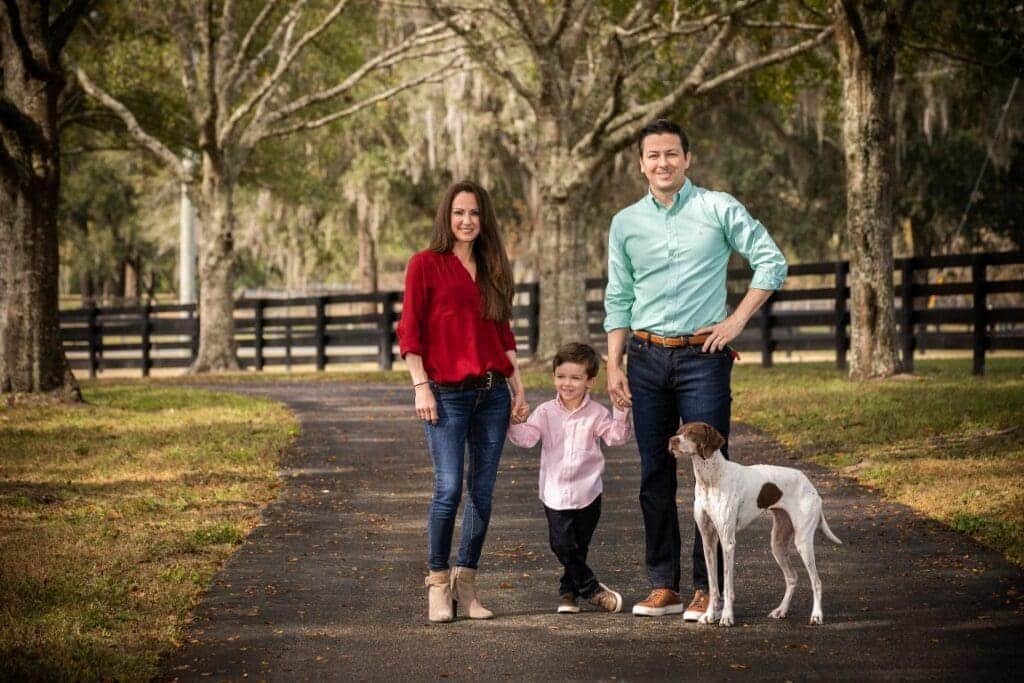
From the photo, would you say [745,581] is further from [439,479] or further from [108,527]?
[108,527]

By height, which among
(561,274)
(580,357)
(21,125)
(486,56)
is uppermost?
(486,56)

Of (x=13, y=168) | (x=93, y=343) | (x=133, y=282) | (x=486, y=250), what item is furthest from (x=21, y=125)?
(x=133, y=282)

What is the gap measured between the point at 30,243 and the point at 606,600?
476 inches

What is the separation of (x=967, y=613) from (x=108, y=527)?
486cm

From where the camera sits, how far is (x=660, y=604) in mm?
6223

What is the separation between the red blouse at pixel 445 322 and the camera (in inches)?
239

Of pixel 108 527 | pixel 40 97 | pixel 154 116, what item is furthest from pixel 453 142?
pixel 108 527

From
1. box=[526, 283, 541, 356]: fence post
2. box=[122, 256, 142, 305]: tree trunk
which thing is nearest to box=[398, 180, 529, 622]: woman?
box=[526, 283, 541, 356]: fence post

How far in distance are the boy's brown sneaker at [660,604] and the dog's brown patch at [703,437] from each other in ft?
2.54

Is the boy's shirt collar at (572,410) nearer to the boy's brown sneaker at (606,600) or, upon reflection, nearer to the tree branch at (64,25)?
the boy's brown sneaker at (606,600)

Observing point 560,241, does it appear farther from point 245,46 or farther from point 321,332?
point 321,332

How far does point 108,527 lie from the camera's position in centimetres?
852

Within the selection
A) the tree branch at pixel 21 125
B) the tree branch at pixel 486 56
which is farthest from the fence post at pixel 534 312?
the tree branch at pixel 21 125

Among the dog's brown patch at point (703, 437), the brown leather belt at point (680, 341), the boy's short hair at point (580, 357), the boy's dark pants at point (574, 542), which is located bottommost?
the boy's dark pants at point (574, 542)
